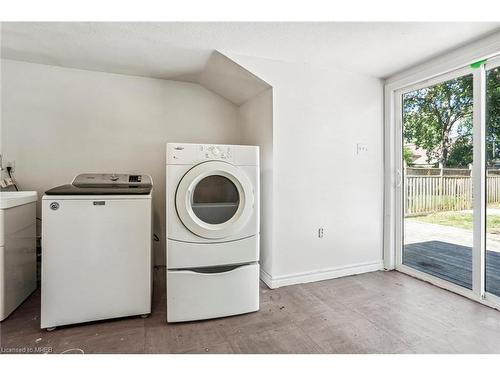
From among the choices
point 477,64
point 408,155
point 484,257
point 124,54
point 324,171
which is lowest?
point 484,257

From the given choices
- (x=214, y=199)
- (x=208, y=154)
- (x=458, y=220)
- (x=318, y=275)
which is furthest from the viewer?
(x=318, y=275)

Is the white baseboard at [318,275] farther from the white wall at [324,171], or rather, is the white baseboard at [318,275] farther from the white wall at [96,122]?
the white wall at [96,122]

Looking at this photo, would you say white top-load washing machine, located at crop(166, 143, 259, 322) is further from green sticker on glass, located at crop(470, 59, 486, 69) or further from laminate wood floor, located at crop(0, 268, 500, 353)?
green sticker on glass, located at crop(470, 59, 486, 69)

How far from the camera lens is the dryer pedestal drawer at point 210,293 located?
190 cm

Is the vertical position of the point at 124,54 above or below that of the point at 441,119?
above

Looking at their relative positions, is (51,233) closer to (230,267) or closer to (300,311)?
(230,267)

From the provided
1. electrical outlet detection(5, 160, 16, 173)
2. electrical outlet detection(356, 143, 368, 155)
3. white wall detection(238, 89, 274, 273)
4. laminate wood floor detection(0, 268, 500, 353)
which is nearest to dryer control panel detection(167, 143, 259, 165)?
white wall detection(238, 89, 274, 273)

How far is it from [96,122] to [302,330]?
8.37 feet

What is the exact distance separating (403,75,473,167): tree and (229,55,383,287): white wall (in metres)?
0.30

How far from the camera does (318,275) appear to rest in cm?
269

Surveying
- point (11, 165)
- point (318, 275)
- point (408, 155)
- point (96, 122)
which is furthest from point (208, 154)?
point (408, 155)

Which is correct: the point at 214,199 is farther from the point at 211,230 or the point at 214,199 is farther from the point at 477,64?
the point at 477,64

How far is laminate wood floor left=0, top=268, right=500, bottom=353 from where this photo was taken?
1.63m

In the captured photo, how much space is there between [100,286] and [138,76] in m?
2.03
